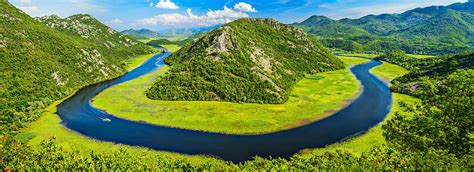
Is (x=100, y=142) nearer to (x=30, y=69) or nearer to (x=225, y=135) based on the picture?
(x=225, y=135)

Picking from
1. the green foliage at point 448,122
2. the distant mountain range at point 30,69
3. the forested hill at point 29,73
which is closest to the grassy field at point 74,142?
the forested hill at point 29,73

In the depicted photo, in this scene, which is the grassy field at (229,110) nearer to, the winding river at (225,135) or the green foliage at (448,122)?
the winding river at (225,135)

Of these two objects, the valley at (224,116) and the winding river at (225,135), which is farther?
the winding river at (225,135)

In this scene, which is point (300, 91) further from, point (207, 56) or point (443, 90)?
point (443, 90)

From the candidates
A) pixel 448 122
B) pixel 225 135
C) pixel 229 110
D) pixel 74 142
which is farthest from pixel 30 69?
pixel 448 122

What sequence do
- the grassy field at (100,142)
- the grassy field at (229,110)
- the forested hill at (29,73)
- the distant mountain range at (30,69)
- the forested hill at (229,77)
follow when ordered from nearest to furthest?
the grassy field at (100,142), the grassy field at (229,110), the forested hill at (29,73), the distant mountain range at (30,69), the forested hill at (229,77)

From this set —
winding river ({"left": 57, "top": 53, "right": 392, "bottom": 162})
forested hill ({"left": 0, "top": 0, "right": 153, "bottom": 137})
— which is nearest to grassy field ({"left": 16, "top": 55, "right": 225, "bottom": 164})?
winding river ({"left": 57, "top": 53, "right": 392, "bottom": 162})

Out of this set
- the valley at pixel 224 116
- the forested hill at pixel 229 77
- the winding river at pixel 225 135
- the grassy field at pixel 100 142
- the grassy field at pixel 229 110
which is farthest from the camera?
the forested hill at pixel 229 77
